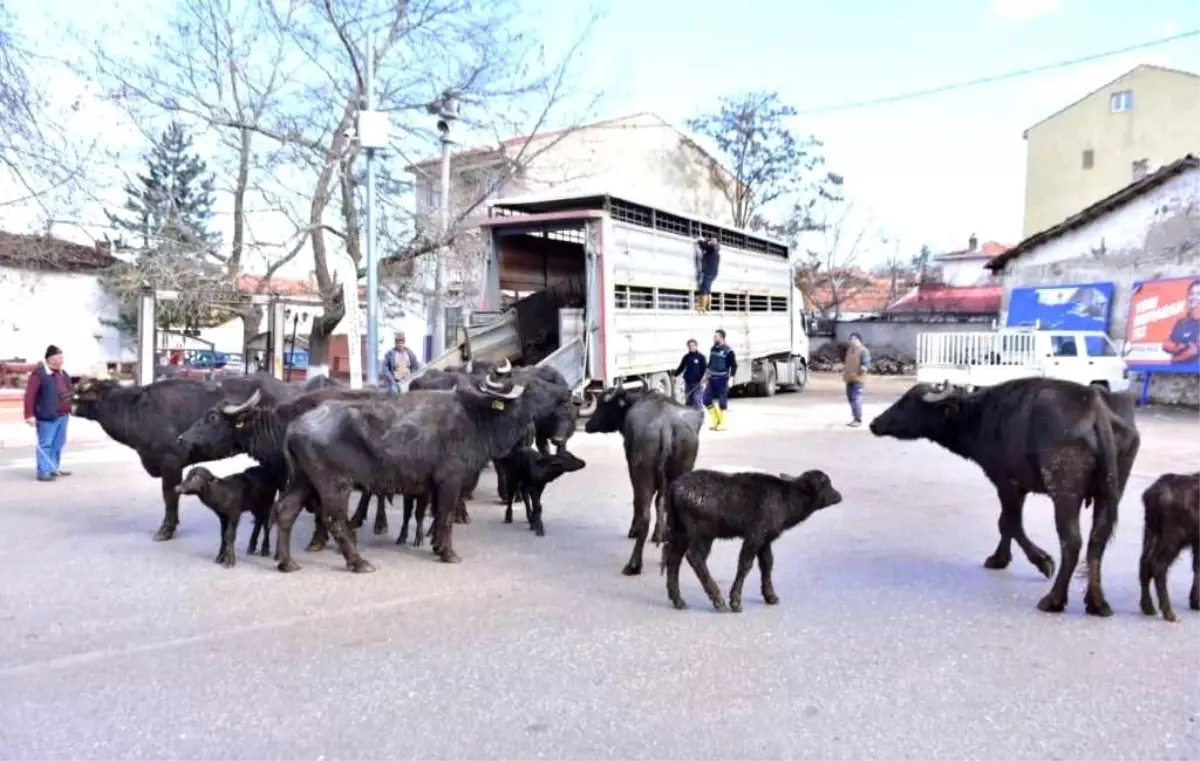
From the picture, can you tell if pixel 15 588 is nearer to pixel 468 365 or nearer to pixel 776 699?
pixel 776 699

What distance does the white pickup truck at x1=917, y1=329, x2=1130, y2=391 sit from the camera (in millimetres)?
18250

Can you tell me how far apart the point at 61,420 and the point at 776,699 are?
9.69m

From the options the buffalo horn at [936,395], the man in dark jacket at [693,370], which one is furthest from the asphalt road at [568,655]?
the man in dark jacket at [693,370]

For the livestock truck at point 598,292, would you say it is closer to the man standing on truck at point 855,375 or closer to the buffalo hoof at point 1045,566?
the man standing on truck at point 855,375

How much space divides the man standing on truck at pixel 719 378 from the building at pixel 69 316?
20.1m

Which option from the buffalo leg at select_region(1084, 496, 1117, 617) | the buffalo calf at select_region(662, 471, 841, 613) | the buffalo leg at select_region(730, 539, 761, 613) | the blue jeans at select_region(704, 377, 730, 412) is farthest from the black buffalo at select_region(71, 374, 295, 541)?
the blue jeans at select_region(704, 377, 730, 412)

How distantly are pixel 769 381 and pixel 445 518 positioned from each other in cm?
1723

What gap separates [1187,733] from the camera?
4.01m

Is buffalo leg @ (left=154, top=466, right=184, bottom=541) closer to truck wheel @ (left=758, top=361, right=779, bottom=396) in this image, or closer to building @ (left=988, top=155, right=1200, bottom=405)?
truck wheel @ (left=758, top=361, right=779, bottom=396)

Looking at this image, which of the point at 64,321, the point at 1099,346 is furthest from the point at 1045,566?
A: the point at 64,321

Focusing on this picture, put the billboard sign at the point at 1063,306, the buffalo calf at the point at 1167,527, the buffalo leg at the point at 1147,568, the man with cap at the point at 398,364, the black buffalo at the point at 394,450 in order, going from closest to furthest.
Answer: the buffalo calf at the point at 1167,527 < the buffalo leg at the point at 1147,568 < the black buffalo at the point at 394,450 < the man with cap at the point at 398,364 < the billboard sign at the point at 1063,306

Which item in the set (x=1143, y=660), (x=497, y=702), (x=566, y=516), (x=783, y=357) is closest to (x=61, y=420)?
(x=566, y=516)

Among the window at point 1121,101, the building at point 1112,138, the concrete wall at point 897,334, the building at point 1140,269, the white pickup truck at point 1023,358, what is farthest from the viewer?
the window at point 1121,101

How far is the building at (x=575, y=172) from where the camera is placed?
20719 mm
